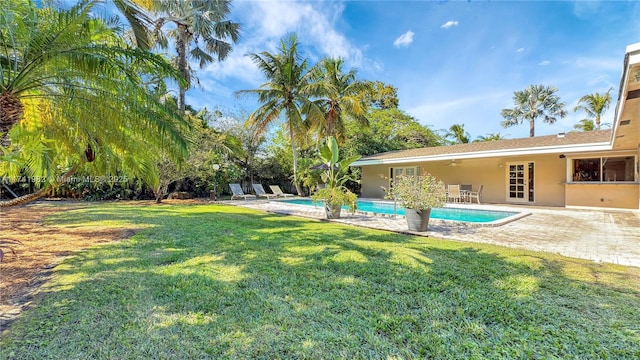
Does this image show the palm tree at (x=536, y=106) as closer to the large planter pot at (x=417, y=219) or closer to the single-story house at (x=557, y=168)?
the single-story house at (x=557, y=168)

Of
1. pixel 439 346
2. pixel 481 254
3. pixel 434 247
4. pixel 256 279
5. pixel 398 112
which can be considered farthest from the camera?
pixel 398 112

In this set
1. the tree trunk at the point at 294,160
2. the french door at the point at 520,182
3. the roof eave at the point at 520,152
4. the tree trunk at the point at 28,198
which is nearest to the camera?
the tree trunk at the point at 28,198

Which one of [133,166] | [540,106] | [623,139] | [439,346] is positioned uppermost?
[540,106]

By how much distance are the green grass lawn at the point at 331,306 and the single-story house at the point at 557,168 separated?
7.96 metres

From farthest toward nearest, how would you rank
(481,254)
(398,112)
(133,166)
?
(398,112), (133,166), (481,254)

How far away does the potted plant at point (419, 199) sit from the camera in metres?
8.05

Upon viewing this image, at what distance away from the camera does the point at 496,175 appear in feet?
57.6

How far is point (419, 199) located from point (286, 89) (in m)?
15.3

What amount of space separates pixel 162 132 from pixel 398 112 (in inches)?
1102

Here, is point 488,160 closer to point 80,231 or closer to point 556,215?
point 556,215

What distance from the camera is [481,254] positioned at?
5.67 meters

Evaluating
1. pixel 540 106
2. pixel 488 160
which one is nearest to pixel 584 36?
pixel 488 160

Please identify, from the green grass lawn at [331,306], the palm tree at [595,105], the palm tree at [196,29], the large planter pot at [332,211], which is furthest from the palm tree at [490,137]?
the green grass lawn at [331,306]

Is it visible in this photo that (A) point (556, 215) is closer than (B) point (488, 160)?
Yes
